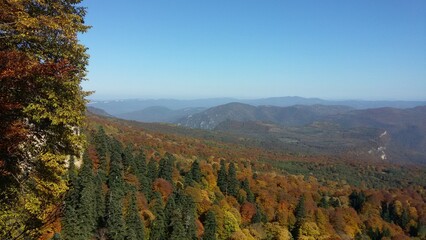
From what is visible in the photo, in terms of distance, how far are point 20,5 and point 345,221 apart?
350 feet

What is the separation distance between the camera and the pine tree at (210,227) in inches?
2790

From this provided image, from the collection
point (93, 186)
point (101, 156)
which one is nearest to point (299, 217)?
point (101, 156)

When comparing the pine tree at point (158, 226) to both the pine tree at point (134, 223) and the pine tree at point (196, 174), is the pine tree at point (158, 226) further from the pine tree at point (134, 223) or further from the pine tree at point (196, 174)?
the pine tree at point (196, 174)

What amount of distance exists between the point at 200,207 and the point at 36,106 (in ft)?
246

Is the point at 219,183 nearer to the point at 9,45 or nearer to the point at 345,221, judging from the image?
the point at 345,221

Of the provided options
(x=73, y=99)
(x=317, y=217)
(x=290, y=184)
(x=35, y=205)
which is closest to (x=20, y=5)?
(x=73, y=99)

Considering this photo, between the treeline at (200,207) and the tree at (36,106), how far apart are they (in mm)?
30197

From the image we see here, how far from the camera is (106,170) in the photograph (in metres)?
80.3

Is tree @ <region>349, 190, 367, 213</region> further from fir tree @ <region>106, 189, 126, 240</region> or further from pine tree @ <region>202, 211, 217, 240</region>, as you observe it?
fir tree @ <region>106, 189, 126, 240</region>

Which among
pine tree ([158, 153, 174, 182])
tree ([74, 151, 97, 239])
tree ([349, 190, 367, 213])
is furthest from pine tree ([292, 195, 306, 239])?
tree ([74, 151, 97, 239])

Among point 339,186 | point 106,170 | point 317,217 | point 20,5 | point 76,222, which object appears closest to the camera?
point 20,5

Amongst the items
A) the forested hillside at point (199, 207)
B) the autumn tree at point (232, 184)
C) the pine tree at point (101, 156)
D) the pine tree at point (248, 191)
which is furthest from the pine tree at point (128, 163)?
the pine tree at point (248, 191)

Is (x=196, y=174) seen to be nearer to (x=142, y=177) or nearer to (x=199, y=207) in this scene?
(x=199, y=207)

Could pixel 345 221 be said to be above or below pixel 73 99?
below
